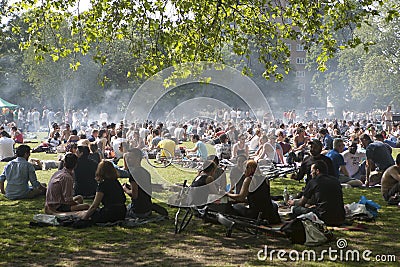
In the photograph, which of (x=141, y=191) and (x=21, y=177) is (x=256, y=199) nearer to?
(x=141, y=191)

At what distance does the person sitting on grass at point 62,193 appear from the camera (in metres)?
9.06

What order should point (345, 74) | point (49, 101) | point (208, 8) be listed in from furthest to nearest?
point (345, 74) < point (49, 101) < point (208, 8)

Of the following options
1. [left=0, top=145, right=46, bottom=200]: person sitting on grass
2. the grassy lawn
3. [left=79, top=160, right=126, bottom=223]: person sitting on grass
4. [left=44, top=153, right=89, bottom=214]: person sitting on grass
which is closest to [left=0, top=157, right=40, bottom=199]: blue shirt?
[left=0, top=145, right=46, bottom=200]: person sitting on grass

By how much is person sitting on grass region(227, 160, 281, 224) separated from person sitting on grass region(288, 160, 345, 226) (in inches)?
24.8

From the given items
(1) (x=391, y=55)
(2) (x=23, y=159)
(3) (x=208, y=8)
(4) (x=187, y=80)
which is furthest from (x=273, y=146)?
(1) (x=391, y=55)

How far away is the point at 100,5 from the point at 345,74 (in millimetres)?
75105

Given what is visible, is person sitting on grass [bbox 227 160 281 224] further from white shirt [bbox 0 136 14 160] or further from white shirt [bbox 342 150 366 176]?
white shirt [bbox 0 136 14 160]

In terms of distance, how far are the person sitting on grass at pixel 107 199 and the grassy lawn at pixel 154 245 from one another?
20cm

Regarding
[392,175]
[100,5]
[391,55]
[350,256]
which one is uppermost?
[391,55]

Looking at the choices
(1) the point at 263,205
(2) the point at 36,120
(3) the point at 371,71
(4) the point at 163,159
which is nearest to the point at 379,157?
(1) the point at 263,205

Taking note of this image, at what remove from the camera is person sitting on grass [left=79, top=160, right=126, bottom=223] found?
333 inches

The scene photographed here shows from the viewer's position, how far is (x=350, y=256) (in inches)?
274

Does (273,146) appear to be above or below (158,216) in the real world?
above

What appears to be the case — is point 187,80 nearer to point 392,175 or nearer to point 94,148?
point 94,148
